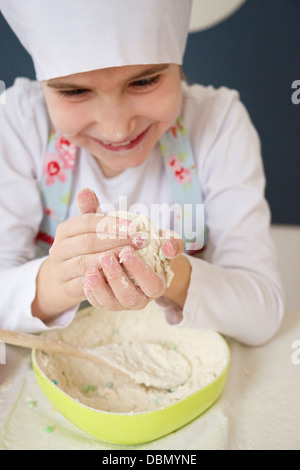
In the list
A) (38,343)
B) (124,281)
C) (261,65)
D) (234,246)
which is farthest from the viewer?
(261,65)

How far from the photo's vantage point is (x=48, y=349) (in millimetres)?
590

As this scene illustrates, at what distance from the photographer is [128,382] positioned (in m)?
0.62

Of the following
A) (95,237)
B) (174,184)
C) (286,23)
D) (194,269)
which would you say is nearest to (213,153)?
(174,184)

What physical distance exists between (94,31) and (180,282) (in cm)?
30

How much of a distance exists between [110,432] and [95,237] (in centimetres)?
19

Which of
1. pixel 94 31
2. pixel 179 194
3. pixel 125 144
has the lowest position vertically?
pixel 179 194

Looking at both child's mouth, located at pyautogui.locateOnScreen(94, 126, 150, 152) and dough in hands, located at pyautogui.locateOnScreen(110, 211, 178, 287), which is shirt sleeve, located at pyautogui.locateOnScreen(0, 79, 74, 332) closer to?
child's mouth, located at pyautogui.locateOnScreen(94, 126, 150, 152)

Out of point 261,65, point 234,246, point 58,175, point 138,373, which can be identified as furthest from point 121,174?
point 261,65

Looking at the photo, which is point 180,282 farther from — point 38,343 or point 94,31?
point 94,31

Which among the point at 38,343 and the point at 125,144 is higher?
the point at 125,144

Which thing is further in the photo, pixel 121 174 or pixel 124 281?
pixel 121 174

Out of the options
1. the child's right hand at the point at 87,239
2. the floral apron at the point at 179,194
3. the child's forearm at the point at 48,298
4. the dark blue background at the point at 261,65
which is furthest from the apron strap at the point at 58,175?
the dark blue background at the point at 261,65

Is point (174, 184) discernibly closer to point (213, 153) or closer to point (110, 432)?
point (213, 153)

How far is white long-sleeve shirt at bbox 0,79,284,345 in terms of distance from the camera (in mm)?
660
